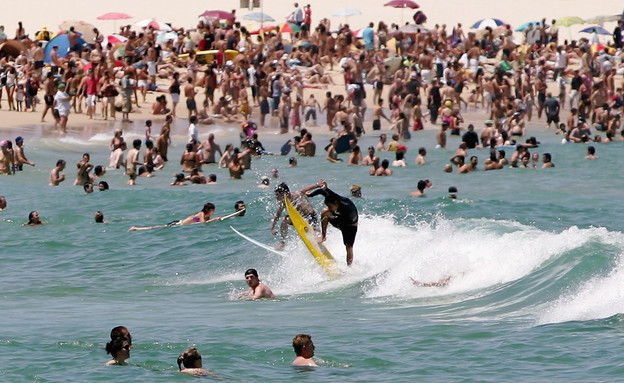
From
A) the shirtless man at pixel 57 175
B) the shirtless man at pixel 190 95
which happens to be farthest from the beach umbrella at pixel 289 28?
the shirtless man at pixel 57 175

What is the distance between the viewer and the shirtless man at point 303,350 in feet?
39.4

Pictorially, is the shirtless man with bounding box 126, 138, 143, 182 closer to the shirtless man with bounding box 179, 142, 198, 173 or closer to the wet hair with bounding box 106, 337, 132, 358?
the shirtless man with bounding box 179, 142, 198, 173

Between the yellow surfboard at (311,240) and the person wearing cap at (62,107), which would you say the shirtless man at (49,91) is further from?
the yellow surfboard at (311,240)

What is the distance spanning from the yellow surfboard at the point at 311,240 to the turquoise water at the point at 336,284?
0.63 feet

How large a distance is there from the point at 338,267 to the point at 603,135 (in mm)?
20134

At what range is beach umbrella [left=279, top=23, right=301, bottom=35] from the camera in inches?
1741

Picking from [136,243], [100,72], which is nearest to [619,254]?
[136,243]

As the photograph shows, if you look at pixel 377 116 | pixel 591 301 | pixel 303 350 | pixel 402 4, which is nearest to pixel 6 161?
pixel 377 116

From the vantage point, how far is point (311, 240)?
62.7 feet

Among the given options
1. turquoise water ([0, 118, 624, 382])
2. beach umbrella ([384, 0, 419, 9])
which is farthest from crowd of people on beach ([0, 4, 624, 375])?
beach umbrella ([384, 0, 419, 9])

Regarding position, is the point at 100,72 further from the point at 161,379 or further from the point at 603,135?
the point at 161,379

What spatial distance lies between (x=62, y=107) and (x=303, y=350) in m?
22.5

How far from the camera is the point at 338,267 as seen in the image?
18.8 meters

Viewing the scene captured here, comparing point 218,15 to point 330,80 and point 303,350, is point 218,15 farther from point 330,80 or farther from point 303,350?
point 303,350
